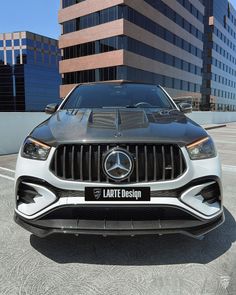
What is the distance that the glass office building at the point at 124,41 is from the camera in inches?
1620

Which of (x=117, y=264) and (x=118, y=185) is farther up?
(x=118, y=185)

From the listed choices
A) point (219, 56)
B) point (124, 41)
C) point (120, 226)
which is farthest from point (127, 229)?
point (219, 56)

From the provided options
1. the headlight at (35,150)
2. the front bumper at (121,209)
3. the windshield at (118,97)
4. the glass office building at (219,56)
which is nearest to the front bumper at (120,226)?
the front bumper at (121,209)

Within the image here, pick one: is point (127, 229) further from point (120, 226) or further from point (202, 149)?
point (202, 149)

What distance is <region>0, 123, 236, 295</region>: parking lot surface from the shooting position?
89.9 inches

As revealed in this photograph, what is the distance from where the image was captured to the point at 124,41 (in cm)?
4075

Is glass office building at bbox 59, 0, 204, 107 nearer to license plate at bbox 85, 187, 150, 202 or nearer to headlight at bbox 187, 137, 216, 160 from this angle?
headlight at bbox 187, 137, 216, 160

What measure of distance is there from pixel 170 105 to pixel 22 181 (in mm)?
2375

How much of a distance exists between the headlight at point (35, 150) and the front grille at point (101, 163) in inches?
4.4

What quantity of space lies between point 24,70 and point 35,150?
72848mm

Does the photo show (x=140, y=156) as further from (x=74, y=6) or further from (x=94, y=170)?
(x=74, y=6)

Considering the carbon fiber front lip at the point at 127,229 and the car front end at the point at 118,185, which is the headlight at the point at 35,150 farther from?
the carbon fiber front lip at the point at 127,229

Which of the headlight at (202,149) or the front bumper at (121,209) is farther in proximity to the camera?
the headlight at (202,149)

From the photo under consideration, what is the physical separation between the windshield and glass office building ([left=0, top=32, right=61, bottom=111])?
230 ft
